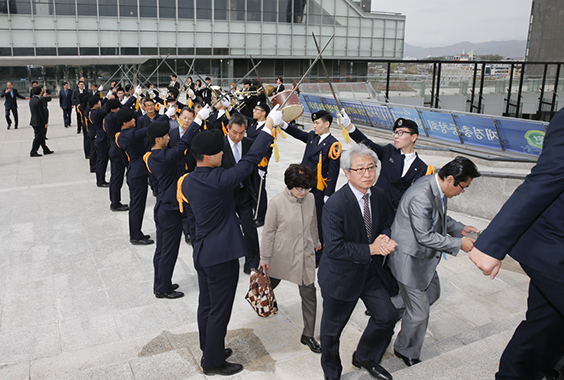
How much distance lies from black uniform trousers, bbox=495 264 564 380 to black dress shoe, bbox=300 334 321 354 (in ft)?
5.70

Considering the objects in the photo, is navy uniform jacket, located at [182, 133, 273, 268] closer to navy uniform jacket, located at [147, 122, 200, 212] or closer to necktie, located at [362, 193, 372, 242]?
necktie, located at [362, 193, 372, 242]

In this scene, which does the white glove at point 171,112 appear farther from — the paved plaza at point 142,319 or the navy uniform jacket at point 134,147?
the paved plaza at point 142,319

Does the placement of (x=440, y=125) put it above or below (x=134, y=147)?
below

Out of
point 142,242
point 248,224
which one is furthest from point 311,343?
point 142,242

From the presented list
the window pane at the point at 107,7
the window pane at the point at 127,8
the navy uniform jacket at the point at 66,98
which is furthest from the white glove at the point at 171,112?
the window pane at the point at 127,8

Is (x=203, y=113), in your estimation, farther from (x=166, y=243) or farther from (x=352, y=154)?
(x=352, y=154)

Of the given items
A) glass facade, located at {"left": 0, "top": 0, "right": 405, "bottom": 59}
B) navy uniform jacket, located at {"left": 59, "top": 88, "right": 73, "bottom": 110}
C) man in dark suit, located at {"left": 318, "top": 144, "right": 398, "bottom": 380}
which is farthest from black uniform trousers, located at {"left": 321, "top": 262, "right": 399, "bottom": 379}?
glass facade, located at {"left": 0, "top": 0, "right": 405, "bottom": 59}

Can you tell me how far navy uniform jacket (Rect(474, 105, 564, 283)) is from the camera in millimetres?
1936

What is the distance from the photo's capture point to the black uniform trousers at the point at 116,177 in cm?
881

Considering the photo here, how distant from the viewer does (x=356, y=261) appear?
131 inches

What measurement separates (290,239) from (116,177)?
5673mm

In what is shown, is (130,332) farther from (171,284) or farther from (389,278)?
(389,278)

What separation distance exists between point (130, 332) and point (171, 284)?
899 millimetres

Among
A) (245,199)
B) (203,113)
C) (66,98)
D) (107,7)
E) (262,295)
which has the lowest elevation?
(262,295)
